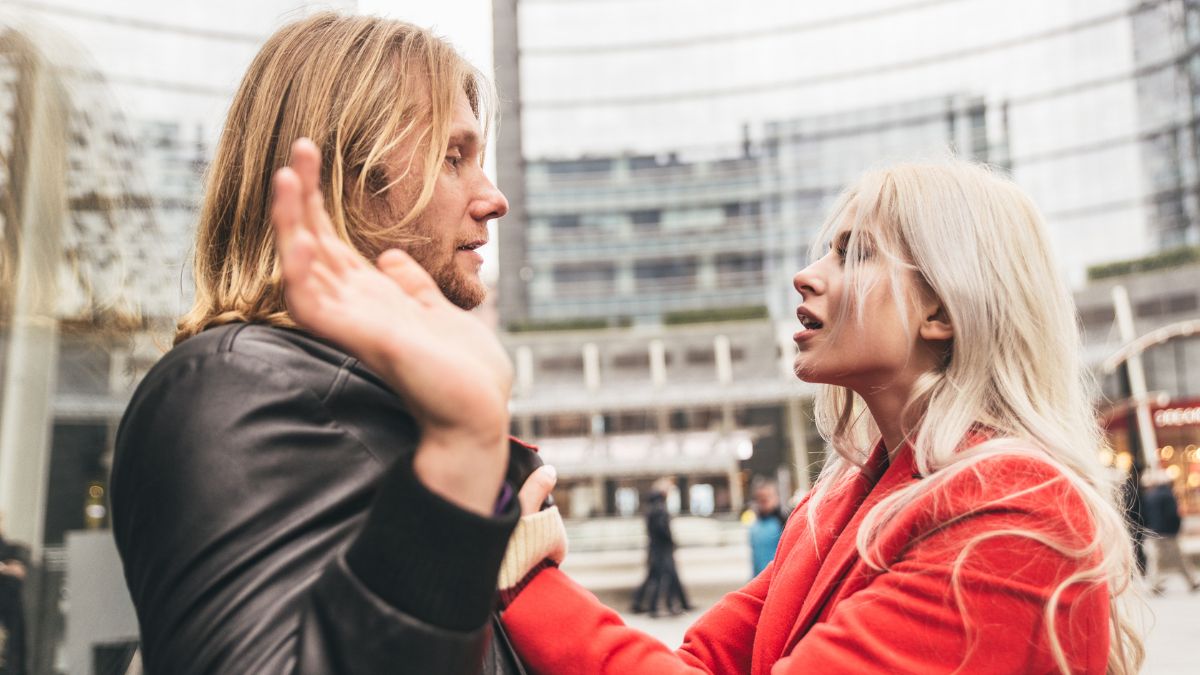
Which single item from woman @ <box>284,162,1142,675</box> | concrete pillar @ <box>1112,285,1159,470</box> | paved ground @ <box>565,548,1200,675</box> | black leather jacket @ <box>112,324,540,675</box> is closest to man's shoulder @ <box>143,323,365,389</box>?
black leather jacket @ <box>112,324,540,675</box>

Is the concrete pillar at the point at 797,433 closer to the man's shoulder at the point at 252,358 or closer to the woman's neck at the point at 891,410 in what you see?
the woman's neck at the point at 891,410

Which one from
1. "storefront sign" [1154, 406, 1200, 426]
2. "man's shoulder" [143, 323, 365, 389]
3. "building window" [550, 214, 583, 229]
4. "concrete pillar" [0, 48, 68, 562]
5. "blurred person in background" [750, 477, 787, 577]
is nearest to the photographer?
"man's shoulder" [143, 323, 365, 389]

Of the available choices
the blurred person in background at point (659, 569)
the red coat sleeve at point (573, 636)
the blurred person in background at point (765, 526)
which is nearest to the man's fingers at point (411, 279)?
the red coat sleeve at point (573, 636)

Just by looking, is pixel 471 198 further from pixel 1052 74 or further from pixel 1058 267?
pixel 1052 74

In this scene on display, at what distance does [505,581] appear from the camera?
1.12m

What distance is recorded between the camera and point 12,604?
2365 mm

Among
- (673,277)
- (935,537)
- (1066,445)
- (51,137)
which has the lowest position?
(935,537)

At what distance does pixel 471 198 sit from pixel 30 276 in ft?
5.51

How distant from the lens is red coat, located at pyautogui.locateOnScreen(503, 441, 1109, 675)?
1.18 m

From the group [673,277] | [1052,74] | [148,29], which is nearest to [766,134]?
[673,277]

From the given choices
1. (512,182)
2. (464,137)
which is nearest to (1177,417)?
(464,137)

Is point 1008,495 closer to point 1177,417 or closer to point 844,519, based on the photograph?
point 844,519

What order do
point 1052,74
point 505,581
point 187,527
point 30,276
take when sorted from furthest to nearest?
1. point 1052,74
2. point 30,276
3. point 505,581
4. point 187,527

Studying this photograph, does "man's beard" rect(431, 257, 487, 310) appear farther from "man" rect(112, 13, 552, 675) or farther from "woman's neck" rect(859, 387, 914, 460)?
"woman's neck" rect(859, 387, 914, 460)
